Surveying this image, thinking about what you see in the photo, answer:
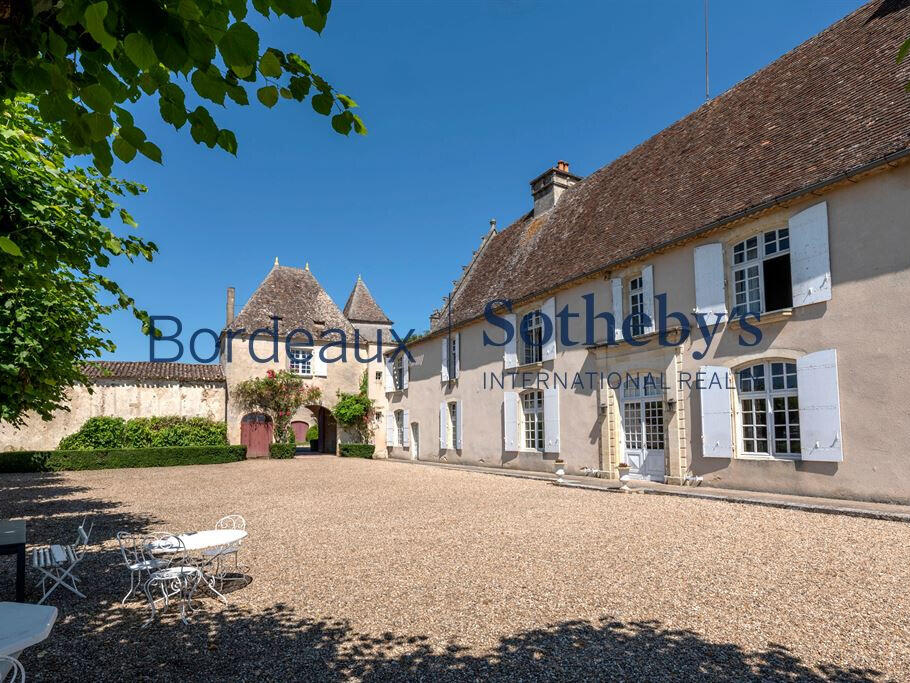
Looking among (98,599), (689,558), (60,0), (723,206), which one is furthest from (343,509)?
(723,206)

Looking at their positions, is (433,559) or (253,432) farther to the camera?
(253,432)

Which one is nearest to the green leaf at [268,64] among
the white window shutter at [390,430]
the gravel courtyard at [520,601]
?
the gravel courtyard at [520,601]

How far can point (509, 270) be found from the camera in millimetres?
17234

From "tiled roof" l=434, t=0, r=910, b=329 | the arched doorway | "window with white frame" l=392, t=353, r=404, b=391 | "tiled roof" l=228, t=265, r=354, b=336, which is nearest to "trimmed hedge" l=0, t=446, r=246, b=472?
the arched doorway

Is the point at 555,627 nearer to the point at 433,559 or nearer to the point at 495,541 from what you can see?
the point at 433,559

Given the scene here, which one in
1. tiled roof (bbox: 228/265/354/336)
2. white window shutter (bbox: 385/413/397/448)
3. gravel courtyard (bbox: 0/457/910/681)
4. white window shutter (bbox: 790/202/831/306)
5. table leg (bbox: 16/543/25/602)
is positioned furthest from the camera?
tiled roof (bbox: 228/265/354/336)

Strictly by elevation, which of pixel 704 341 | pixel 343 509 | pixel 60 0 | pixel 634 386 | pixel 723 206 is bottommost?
pixel 343 509

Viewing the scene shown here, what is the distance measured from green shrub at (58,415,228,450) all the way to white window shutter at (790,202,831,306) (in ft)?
66.2

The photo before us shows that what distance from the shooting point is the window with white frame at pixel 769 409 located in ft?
29.4

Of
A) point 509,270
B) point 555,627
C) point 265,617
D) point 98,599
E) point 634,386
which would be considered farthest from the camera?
point 509,270

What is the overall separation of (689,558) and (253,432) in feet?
68.0

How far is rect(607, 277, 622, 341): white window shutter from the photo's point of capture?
1195 centimetres

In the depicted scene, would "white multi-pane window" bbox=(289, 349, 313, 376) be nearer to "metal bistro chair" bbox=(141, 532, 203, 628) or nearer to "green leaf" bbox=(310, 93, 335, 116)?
"metal bistro chair" bbox=(141, 532, 203, 628)

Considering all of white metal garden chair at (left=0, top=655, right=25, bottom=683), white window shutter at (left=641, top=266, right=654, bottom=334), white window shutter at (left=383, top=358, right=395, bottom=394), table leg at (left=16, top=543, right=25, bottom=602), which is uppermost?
white window shutter at (left=641, top=266, right=654, bottom=334)
